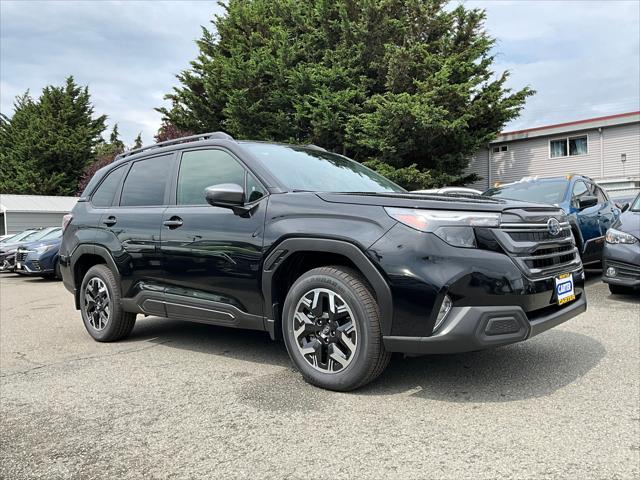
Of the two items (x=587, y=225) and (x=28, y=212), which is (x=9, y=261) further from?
(x=28, y=212)

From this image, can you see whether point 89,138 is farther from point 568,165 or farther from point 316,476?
point 316,476

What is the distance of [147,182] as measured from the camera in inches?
193

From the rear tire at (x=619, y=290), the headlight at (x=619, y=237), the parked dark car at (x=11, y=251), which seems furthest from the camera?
the parked dark car at (x=11, y=251)

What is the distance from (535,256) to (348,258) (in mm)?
1150

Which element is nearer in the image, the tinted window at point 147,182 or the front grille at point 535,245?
the front grille at point 535,245

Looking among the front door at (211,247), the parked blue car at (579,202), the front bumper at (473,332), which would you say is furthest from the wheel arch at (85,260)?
the parked blue car at (579,202)

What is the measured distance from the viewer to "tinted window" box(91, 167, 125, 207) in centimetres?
527

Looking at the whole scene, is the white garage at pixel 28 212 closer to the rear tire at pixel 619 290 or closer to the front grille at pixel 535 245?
the rear tire at pixel 619 290

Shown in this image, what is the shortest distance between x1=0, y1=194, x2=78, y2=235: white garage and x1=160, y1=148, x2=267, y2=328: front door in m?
27.8

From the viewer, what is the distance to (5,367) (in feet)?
14.7

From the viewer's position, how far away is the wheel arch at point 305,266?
3176mm

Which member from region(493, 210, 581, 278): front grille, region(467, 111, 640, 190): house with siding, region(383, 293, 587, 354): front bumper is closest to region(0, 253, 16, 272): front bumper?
region(383, 293, 587, 354): front bumper

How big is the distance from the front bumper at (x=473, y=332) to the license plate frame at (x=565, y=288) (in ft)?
1.36

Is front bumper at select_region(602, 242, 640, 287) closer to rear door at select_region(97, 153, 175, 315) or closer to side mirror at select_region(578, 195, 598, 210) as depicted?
side mirror at select_region(578, 195, 598, 210)
